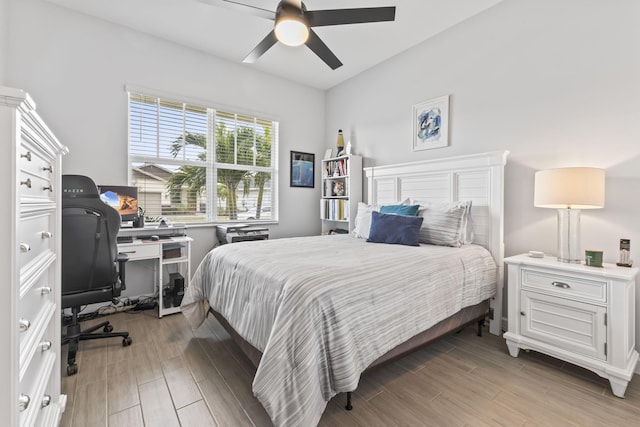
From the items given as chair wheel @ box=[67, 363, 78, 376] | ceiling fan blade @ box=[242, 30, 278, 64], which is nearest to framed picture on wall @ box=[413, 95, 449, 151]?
ceiling fan blade @ box=[242, 30, 278, 64]

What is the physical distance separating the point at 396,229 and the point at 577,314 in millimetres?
1304

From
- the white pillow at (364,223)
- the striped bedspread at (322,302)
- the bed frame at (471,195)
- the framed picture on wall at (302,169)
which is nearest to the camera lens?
the striped bedspread at (322,302)

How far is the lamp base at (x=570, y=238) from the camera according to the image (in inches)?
78.1

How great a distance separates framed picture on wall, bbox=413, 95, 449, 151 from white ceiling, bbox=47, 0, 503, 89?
0.75 meters

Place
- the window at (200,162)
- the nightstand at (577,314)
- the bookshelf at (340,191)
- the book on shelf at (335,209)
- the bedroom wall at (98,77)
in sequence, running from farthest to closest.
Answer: the book on shelf at (335,209), the bookshelf at (340,191), the window at (200,162), the bedroom wall at (98,77), the nightstand at (577,314)

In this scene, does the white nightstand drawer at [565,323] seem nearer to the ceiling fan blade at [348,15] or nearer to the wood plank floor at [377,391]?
the wood plank floor at [377,391]

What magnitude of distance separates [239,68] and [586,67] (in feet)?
11.6

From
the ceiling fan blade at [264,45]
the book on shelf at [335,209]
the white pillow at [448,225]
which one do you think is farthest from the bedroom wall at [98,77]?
the white pillow at [448,225]

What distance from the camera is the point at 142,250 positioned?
8.79ft

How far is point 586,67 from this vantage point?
2139mm

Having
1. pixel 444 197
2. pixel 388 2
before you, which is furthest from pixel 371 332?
pixel 388 2

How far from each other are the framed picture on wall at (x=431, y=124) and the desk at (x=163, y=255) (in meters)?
2.80

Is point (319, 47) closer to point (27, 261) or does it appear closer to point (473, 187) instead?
point (473, 187)

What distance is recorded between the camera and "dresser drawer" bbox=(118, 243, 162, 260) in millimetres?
2608
